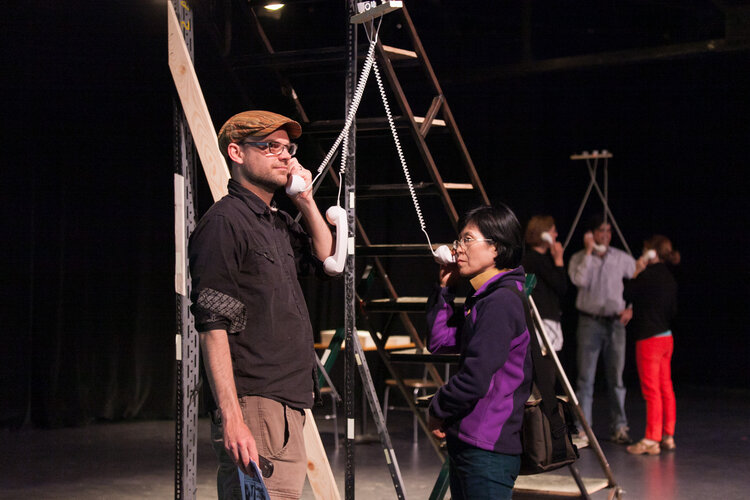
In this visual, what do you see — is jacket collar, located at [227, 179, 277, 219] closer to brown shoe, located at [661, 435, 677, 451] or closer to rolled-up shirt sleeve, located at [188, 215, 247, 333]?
rolled-up shirt sleeve, located at [188, 215, 247, 333]

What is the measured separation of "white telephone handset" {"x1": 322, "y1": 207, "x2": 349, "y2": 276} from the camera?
10.3ft

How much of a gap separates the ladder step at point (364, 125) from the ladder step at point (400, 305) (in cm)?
91

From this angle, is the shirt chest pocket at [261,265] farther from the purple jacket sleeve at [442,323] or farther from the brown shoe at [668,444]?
the brown shoe at [668,444]

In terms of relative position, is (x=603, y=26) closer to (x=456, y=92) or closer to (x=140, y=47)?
(x=456, y=92)

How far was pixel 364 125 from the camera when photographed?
4.77 meters

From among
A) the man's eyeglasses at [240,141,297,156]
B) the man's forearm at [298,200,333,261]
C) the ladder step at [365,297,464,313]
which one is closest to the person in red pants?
the ladder step at [365,297,464,313]

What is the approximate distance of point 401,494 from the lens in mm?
4477

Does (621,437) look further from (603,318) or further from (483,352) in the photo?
(483,352)

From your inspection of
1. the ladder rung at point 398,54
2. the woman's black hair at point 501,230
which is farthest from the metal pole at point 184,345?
the woman's black hair at point 501,230

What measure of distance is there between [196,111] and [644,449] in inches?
197

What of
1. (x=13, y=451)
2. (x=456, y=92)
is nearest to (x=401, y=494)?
(x=13, y=451)

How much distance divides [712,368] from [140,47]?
8.08m

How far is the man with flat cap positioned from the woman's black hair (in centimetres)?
69

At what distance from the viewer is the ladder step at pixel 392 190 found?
4775mm
